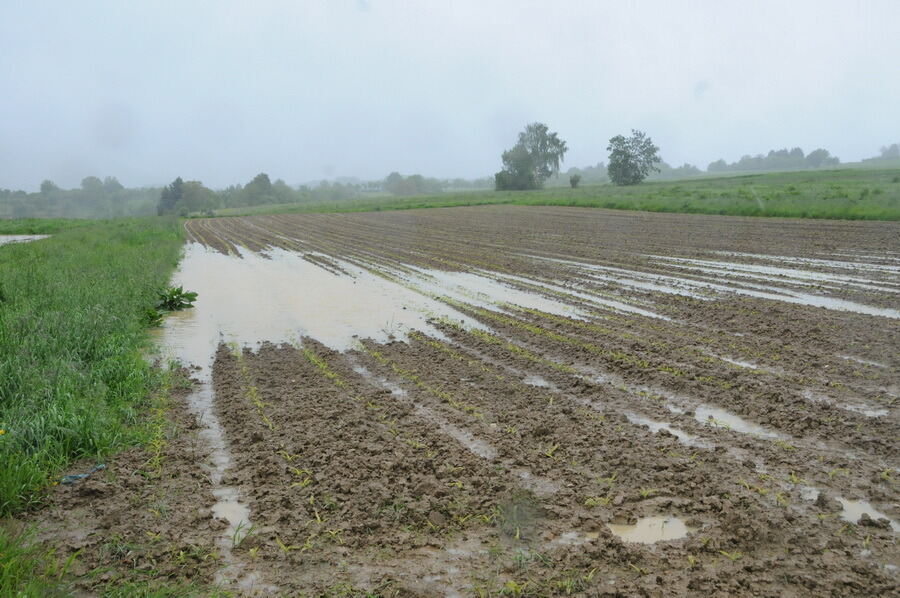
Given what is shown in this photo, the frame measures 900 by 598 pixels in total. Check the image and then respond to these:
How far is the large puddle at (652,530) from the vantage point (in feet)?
12.3

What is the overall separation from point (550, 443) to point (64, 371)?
4.60 m

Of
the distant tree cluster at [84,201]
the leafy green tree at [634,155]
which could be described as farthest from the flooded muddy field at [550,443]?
the distant tree cluster at [84,201]

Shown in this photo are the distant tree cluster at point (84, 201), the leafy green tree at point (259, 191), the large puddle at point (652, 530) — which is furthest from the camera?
the distant tree cluster at point (84, 201)

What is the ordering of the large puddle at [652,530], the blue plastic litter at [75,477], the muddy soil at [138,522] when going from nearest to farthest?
the muddy soil at [138,522] → the large puddle at [652,530] → the blue plastic litter at [75,477]

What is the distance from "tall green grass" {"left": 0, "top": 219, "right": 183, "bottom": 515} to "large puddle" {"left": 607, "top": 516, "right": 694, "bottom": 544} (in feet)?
11.9

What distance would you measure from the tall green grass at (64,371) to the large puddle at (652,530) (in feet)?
11.9

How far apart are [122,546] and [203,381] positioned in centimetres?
357

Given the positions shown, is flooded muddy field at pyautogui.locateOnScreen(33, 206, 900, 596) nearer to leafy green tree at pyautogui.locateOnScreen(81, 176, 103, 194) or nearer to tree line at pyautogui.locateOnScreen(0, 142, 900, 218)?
tree line at pyautogui.locateOnScreen(0, 142, 900, 218)

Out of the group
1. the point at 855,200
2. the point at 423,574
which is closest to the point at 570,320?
the point at 423,574

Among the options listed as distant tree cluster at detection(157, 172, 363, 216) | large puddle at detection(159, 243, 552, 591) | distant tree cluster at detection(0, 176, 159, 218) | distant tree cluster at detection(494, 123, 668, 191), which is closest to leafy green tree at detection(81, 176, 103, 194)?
distant tree cluster at detection(0, 176, 159, 218)

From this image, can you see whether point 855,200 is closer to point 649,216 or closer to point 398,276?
point 649,216

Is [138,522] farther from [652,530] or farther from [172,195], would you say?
[172,195]

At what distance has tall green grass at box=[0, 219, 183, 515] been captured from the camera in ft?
15.4

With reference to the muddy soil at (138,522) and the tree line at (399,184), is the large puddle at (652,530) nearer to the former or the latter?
the muddy soil at (138,522)
